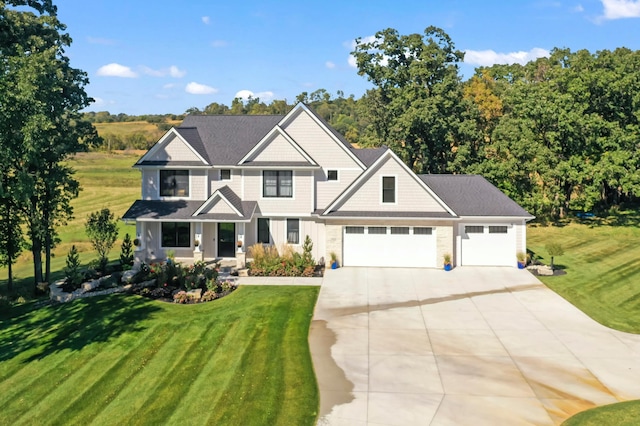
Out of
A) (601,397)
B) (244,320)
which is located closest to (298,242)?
(244,320)

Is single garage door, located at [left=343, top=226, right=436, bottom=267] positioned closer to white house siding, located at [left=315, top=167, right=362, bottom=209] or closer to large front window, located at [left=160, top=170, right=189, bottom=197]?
white house siding, located at [left=315, top=167, right=362, bottom=209]

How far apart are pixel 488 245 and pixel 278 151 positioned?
12.9m

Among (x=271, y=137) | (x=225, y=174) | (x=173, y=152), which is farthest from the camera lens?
(x=225, y=174)

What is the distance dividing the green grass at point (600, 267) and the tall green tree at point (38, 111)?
78.0 feet

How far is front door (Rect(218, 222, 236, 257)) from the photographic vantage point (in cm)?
3012

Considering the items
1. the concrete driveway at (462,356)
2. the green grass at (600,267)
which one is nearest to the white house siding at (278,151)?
the concrete driveway at (462,356)

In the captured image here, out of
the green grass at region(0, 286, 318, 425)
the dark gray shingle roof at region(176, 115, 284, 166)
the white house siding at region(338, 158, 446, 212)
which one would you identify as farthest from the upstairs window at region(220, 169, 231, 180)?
the green grass at region(0, 286, 318, 425)

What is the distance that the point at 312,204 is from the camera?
29.4 meters

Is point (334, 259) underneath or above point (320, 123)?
underneath

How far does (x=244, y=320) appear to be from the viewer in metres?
19.8

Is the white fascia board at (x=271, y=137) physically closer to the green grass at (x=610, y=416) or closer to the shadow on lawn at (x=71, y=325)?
the shadow on lawn at (x=71, y=325)

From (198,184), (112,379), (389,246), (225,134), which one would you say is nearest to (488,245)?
(389,246)

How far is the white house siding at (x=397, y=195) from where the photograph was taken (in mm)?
27688

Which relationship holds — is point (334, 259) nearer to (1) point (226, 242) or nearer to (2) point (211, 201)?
(1) point (226, 242)
